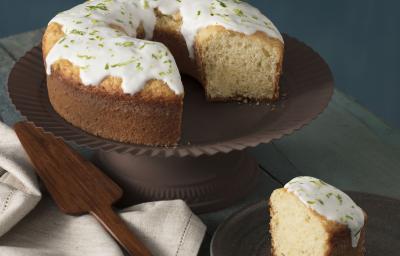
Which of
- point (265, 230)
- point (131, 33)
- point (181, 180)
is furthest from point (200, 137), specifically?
point (131, 33)

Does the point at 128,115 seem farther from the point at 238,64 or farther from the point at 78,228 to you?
the point at 238,64

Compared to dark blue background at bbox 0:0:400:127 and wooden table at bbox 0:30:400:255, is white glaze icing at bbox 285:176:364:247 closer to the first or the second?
wooden table at bbox 0:30:400:255

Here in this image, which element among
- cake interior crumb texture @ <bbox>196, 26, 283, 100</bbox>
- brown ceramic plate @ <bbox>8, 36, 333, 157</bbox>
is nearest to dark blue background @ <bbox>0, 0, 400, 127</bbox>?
brown ceramic plate @ <bbox>8, 36, 333, 157</bbox>

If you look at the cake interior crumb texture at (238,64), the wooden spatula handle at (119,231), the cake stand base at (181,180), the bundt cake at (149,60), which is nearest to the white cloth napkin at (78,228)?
the wooden spatula handle at (119,231)

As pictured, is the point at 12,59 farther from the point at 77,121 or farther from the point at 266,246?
the point at 266,246

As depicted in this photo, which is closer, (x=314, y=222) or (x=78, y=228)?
(x=314, y=222)

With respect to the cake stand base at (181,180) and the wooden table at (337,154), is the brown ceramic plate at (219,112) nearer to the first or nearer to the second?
the cake stand base at (181,180)

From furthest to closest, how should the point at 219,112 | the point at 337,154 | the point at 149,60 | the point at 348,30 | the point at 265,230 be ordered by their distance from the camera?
the point at 348,30, the point at 337,154, the point at 219,112, the point at 149,60, the point at 265,230
